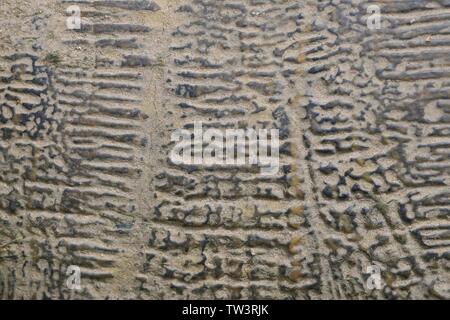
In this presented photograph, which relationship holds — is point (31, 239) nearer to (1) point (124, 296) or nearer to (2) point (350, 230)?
(1) point (124, 296)

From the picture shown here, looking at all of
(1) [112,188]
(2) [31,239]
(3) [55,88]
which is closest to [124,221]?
(1) [112,188]

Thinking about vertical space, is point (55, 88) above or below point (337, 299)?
above

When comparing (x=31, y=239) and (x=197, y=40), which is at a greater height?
(x=197, y=40)

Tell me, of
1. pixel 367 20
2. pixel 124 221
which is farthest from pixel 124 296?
pixel 367 20

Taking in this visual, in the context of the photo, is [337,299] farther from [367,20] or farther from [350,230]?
[367,20]
